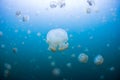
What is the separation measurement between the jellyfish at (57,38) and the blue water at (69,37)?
0.03 meters

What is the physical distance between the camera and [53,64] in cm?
191

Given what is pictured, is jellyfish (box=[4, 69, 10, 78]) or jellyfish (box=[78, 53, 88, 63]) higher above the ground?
jellyfish (box=[78, 53, 88, 63])

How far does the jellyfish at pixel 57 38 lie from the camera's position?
6.15 ft

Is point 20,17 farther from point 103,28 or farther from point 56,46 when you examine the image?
point 103,28

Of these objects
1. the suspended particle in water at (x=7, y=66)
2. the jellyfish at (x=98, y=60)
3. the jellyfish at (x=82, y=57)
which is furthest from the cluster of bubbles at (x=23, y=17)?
the jellyfish at (x=98, y=60)

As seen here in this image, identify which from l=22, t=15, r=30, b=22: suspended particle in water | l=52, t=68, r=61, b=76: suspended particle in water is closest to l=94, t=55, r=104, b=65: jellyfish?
l=52, t=68, r=61, b=76: suspended particle in water

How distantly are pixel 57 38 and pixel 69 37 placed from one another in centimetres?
10

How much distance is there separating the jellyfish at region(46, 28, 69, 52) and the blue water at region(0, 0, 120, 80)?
31 millimetres

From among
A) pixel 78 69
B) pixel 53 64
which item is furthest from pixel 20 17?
pixel 78 69

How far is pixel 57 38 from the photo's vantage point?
6.19 ft

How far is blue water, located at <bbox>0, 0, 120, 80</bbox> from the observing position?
1901 millimetres

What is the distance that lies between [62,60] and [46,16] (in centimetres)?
40

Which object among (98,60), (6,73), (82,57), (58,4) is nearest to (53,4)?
(58,4)

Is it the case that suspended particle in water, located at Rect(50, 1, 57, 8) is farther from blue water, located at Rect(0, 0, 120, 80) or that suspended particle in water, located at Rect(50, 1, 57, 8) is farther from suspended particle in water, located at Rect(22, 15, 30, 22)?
suspended particle in water, located at Rect(22, 15, 30, 22)
